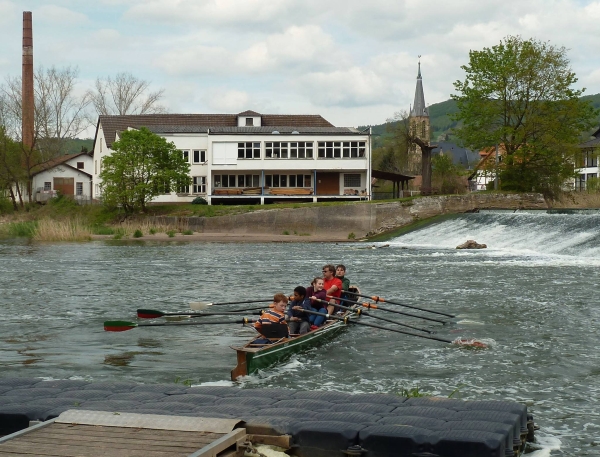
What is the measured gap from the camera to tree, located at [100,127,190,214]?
2196 inches

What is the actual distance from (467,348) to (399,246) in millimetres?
26787

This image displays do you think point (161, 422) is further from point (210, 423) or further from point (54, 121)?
point (54, 121)

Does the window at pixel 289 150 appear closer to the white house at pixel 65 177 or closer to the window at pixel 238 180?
the window at pixel 238 180

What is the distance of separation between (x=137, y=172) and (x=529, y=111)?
81.5 ft

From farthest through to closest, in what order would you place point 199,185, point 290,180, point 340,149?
1. point 199,185
2. point 290,180
3. point 340,149

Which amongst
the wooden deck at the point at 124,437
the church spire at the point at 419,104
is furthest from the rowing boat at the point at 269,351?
the church spire at the point at 419,104

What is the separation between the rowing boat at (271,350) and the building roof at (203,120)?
193 ft

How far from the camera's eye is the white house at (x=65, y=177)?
7662 cm

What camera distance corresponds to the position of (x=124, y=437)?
723 cm

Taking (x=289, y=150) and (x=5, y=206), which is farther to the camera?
(x=5, y=206)

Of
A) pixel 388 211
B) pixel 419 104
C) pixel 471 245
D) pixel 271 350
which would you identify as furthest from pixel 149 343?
pixel 419 104

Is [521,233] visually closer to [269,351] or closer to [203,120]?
[269,351]

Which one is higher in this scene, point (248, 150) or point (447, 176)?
point (248, 150)

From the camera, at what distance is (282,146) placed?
206ft
